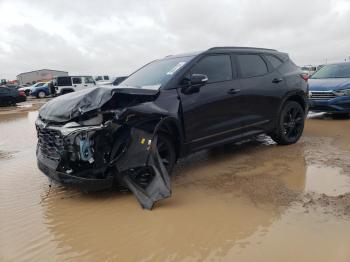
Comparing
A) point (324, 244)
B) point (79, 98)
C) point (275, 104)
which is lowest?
point (324, 244)

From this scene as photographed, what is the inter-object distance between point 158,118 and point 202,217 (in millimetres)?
1320

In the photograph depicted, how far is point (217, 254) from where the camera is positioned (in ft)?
10.5

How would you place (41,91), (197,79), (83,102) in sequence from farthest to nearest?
(41,91), (197,79), (83,102)

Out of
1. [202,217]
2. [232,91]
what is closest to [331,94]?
[232,91]

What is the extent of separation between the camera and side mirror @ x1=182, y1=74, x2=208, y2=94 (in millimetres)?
5066

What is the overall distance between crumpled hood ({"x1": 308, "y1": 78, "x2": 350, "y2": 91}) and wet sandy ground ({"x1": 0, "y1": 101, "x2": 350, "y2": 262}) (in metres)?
4.55

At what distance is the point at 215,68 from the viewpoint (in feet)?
18.7

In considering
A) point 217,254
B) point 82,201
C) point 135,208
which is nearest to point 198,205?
point 135,208

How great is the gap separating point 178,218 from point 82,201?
4.20ft

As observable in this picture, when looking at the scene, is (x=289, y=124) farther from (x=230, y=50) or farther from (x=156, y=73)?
(x=156, y=73)

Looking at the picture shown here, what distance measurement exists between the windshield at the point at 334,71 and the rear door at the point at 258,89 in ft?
17.1

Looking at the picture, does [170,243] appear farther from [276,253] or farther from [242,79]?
[242,79]

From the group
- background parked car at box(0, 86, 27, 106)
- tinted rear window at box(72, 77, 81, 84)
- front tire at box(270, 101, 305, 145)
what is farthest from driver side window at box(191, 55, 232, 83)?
tinted rear window at box(72, 77, 81, 84)

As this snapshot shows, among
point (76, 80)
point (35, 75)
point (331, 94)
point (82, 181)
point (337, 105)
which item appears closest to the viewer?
point (82, 181)
